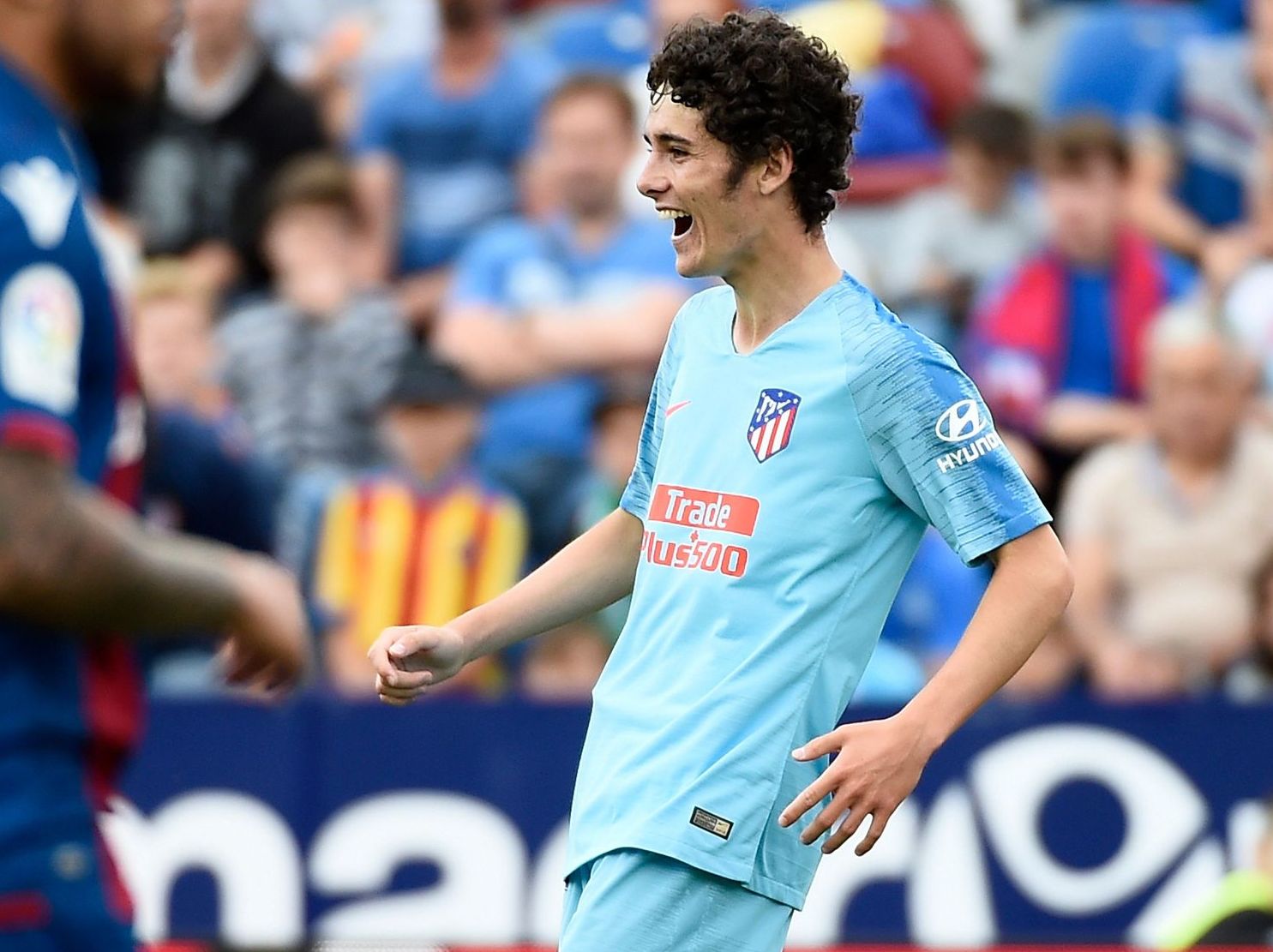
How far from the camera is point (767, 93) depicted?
3742 mm

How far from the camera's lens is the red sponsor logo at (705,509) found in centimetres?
364

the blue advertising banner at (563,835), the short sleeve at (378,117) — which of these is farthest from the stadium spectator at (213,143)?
the blue advertising banner at (563,835)

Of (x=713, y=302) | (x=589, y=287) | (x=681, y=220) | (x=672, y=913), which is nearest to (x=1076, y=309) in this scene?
(x=589, y=287)

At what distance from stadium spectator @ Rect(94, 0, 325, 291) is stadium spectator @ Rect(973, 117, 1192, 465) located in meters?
3.55

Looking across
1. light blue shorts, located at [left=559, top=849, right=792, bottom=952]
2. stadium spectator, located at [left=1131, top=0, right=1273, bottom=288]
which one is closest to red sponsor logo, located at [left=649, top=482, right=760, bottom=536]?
light blue shorts, located at [left=559, top=849, right=792, bottom=952]

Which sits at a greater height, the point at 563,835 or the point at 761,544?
the point at 761,544

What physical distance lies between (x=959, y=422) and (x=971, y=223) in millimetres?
6440

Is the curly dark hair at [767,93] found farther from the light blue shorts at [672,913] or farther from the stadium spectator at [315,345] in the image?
the stadium spectator at [315,345]

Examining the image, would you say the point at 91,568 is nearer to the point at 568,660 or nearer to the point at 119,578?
the point at 119,578

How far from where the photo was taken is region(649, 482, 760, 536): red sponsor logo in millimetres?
3637

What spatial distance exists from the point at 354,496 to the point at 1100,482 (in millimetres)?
3052

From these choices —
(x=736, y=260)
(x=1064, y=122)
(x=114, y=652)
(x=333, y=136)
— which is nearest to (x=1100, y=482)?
(x=1064, y=122)

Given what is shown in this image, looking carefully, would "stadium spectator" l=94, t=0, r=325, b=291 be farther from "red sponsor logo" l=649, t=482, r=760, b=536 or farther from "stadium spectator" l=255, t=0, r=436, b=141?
"red sponsor logo" l=649, t=482, r=760, b=536

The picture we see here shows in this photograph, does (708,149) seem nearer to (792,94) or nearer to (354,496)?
(792,94)
